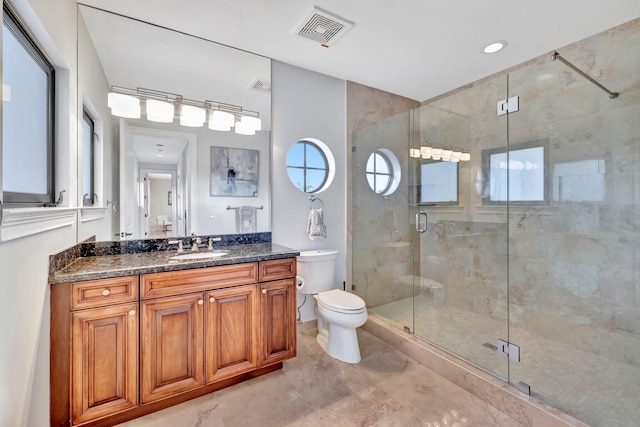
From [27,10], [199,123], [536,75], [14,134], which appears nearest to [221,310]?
[14,134]

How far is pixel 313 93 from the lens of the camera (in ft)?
8.58

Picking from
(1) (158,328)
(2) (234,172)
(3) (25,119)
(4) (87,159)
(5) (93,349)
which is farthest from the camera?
(2) (234,172)

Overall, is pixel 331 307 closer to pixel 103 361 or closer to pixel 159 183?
pixel 103 361

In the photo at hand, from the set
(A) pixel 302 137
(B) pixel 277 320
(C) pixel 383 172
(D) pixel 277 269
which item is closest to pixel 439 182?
(C) pixel 383 172

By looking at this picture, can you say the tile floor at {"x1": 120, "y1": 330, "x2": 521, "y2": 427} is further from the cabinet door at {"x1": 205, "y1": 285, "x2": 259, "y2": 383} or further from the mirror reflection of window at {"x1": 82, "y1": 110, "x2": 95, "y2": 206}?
the mirror reflection of window at {"x1": 82, "y1": 110, "x2": 95, "y2": 206}

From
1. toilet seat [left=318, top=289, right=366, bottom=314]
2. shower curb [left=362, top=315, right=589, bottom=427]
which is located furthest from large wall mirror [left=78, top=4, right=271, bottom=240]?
shower curb [left=362, top=315, right=589, bottom=427]

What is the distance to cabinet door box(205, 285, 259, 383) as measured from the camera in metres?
1.65

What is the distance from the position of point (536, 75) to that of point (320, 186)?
1.99 m

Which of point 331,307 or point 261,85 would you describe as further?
point 261,85

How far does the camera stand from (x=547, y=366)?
190 centimetres

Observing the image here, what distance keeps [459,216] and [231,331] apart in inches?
89.5

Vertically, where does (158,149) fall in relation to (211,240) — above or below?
above

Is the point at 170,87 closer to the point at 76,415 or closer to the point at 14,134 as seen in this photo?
the point at 14,134

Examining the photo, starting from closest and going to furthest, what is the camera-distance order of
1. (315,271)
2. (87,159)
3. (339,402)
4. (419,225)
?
(339,402), (87,159), (315,271), (419,225)
